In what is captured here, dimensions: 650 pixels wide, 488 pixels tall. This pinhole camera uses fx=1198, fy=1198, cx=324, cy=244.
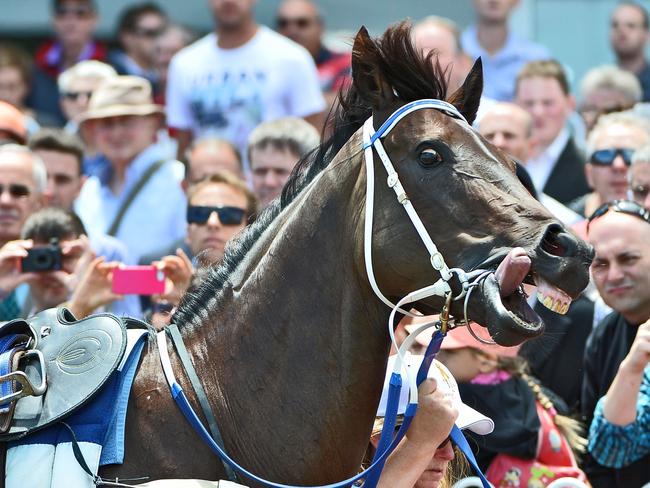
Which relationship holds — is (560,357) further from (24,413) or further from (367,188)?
(24,413)

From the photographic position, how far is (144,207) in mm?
8188

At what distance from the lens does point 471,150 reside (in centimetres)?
353

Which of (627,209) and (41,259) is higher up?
(627,209)

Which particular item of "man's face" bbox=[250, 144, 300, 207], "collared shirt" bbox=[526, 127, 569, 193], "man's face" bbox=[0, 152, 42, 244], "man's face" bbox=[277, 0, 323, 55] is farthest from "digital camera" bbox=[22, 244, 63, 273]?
"man's face" bbox=[277, 0, 323, 55]

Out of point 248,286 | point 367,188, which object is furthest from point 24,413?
point 367,188

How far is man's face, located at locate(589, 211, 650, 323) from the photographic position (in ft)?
17.1

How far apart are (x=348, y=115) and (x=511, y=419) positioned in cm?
183

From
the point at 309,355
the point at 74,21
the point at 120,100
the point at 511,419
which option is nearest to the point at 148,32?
the point at 74,21

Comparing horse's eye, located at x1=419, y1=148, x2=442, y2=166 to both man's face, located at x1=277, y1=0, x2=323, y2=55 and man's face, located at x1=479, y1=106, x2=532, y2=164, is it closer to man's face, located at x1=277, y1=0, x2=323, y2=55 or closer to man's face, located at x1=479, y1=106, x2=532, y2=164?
man's face, located at x1=479, y1=106, x2=532, y2=164

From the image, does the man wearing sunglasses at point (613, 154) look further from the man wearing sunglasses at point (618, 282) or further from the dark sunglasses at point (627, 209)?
the man wearing sunglasses at point (618, 282)

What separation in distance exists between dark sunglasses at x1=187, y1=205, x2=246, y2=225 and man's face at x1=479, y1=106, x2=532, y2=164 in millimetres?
2021

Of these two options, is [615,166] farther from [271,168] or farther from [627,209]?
[271,168]

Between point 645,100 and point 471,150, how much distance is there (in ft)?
22.2

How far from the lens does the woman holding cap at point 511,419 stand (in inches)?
198
